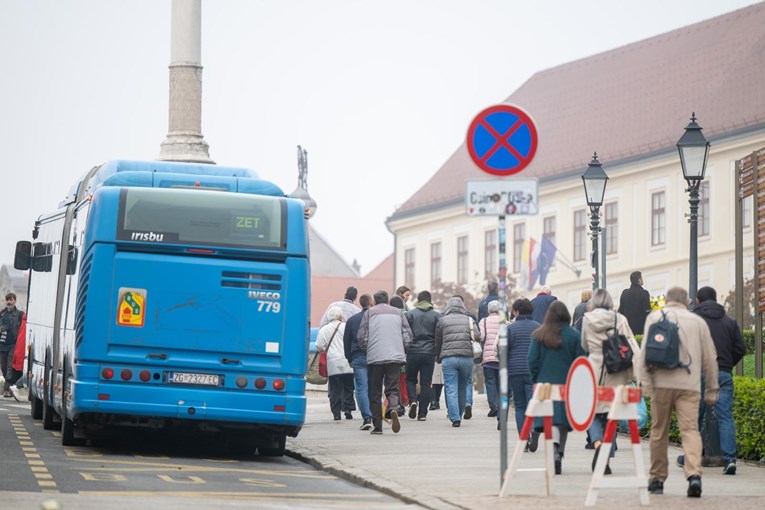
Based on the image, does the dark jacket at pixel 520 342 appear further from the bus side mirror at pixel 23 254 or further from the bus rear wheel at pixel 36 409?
the bus rear wheel at pixel 36 409

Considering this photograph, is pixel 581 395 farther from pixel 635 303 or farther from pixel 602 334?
pixel 635 303

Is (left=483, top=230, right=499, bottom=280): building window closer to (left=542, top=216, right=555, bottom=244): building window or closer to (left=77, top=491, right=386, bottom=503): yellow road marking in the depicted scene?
(left=542, top=216, right=555, bottom=244): building window

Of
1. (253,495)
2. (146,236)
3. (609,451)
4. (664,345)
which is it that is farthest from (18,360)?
(609,451)

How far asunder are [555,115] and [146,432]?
187 feet

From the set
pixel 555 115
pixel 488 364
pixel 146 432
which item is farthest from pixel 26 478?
pixel 555 115

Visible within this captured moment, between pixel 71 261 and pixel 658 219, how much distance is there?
49.3m

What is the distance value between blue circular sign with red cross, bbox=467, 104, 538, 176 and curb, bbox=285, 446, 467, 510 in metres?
2.64

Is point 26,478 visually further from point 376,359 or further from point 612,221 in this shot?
point 612,221

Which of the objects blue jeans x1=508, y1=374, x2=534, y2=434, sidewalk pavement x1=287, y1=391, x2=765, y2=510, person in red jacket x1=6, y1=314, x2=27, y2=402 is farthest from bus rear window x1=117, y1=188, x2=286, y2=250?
person in red jacket x1=6, y1=314, x2=27, y2=402

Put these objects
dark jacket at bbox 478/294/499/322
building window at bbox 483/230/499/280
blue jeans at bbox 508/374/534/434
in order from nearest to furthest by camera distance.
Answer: blue jeans at bbox 508/374/534/434, dark jacket at bbox 478/294/499/322, building window at bbox 483/230/499/280

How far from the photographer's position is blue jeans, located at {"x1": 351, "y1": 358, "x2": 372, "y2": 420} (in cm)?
2447

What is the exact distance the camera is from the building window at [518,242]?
76.5 metres

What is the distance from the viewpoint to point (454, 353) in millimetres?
24344

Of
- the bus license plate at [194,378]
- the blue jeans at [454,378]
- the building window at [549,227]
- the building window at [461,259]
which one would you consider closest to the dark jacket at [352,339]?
the blue jeans at [454,378]
